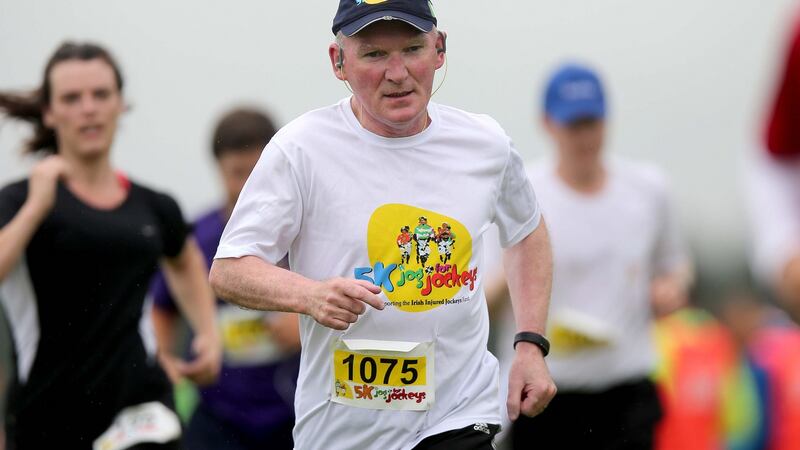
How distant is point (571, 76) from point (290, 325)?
204cm

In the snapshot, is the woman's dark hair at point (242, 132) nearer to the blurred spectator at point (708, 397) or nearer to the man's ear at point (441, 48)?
the blurred spectator at point (708, 397)

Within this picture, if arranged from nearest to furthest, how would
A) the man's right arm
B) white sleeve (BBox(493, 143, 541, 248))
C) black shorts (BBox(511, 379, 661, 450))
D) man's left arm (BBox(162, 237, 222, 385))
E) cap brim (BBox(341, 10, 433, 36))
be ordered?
1. the man's right arm
2. cap brim (BBox(341, 10, 433, 36))
3. white sleeve (BBox(493, 143, 541, 248))
4. man's left arm (BBox(162, 237, 222, 385))
5. black shorts (BBox(511, 379, 661, 450))

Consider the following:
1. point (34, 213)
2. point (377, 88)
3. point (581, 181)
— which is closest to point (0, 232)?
point (34, 213)

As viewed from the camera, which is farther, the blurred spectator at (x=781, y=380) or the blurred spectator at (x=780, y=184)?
the blurred spectator at (x=781, y=380)

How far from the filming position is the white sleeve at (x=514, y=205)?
5199 millimetres

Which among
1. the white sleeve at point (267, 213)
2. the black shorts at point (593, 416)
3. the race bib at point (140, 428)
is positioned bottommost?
the black shorts at point (593, 416)

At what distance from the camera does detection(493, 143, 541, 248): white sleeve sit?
520 cm

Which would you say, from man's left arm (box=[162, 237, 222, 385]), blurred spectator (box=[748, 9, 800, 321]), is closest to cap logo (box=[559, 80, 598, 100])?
man's left arm (box=[162, 237, 222, 385])

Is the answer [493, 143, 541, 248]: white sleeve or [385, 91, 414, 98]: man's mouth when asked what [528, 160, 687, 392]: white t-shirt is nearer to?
[493, 143, 541, 248]: white sleeve

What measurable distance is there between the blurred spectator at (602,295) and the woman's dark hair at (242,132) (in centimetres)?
132

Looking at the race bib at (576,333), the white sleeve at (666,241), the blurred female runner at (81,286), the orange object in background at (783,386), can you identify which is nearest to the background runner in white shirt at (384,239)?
the blurred female runner at (81,286)

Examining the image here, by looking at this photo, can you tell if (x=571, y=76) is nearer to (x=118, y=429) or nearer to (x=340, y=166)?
(x=118, y=429)

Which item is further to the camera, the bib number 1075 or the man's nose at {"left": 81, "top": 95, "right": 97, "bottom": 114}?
the man's nose at {"left": 81, "top": 95, "right": 97, "bottom": 114}

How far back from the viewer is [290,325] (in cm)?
795
